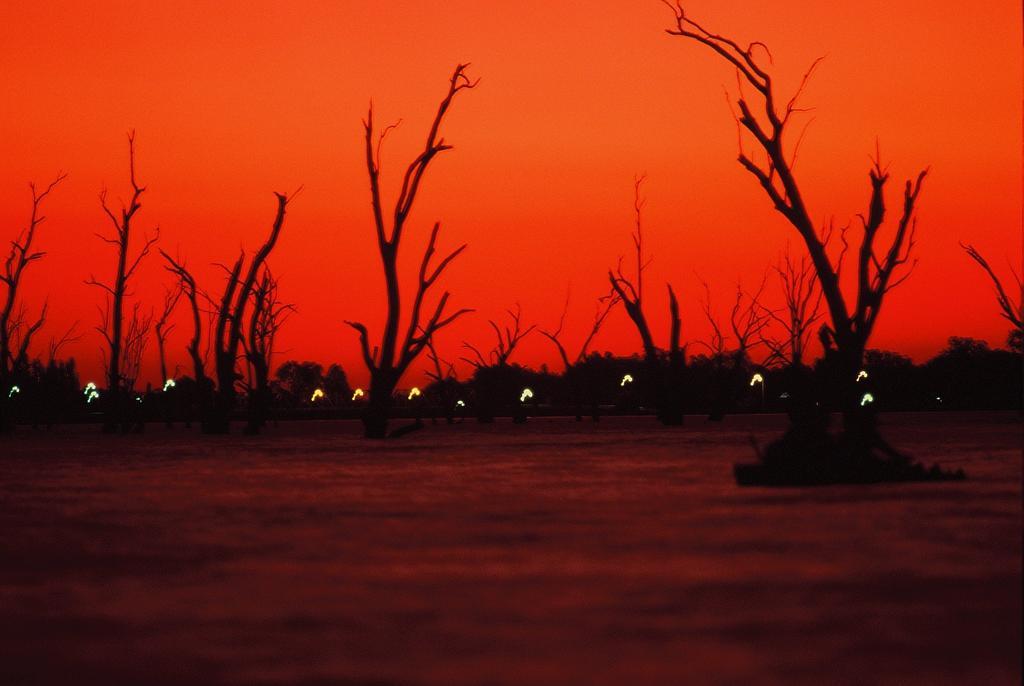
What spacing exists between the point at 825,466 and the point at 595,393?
97.4ft

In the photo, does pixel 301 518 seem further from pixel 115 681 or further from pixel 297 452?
pixel 297 452

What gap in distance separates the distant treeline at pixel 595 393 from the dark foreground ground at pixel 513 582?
24.8m

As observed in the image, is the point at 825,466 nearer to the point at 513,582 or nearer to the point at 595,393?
the point at 513,582

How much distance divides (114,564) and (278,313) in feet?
106

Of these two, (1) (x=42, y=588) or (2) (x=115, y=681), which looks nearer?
(2) (x=115, y=681)

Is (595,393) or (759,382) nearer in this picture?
(595,393)

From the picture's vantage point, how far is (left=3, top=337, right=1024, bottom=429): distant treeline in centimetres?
4247

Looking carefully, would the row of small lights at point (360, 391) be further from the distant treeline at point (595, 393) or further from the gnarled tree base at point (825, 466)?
the gnarled tree base at point (825, 466)

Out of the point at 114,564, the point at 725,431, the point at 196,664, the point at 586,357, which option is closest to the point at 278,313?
the point at 586,357

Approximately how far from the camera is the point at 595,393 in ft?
141

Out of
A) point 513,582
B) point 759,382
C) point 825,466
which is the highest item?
point 759,382

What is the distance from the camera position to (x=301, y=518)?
1101 cm

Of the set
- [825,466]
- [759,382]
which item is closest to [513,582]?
[825,466]

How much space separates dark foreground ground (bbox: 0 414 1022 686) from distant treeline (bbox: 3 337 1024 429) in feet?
81.4
